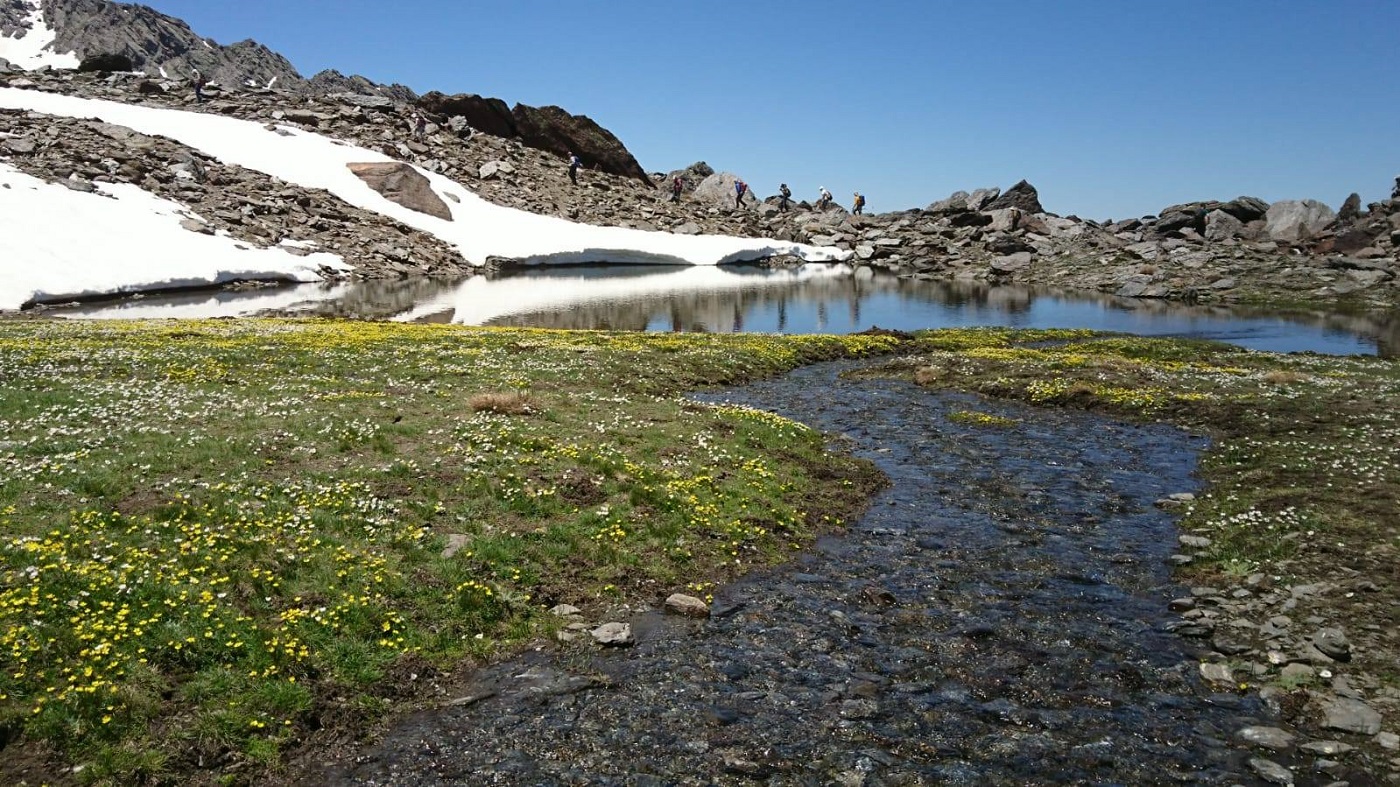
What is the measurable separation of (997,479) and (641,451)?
11467 millimetres

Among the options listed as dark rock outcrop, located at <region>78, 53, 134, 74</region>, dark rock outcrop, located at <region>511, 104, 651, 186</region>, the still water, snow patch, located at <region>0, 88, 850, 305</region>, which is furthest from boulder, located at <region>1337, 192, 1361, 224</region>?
dark rock outcrop, located at <region>78, 53, 134, 74</region>

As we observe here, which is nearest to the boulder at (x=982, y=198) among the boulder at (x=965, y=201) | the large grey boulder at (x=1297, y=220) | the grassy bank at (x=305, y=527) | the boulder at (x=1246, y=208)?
the boulder at (x=965, y=201)

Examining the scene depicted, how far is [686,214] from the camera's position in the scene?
158875 millimetres

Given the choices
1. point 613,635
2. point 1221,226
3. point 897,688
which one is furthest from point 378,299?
point 1221,226

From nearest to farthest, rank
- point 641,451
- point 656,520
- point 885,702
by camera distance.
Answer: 1. point 885,702
2. point 656,520
3. point 641,451

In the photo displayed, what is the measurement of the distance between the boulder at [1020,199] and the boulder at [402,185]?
113490 millimetres

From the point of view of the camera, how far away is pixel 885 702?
13109 mm

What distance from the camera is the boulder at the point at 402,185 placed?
119m

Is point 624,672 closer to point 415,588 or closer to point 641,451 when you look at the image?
point 415,588

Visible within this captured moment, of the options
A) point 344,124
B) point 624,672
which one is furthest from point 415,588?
point 344,124

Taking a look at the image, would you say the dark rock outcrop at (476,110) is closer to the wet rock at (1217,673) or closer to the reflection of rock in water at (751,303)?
the reflection of rock in water at (751,303)

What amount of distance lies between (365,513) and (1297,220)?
15712cm

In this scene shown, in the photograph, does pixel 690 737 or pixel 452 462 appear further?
pixel 452 462

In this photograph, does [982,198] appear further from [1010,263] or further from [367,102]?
[367,102]
